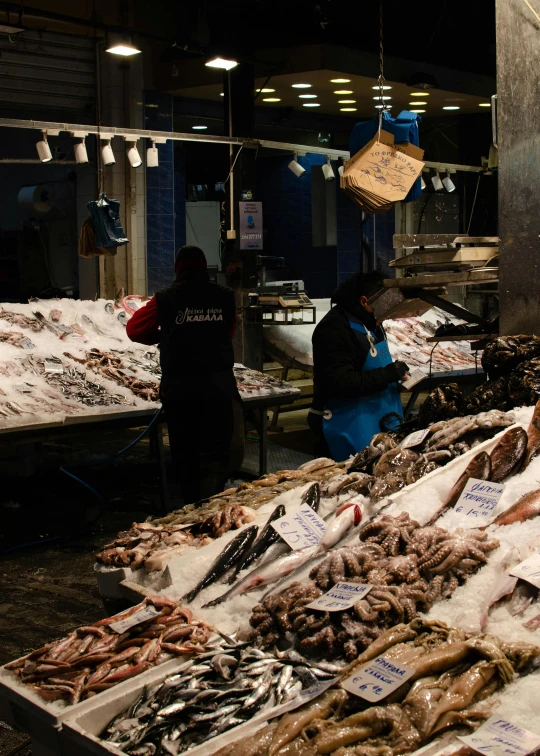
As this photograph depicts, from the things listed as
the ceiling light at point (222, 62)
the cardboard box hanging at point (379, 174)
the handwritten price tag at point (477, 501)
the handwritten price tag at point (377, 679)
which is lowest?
the handwritten price tag at point (377, 679)

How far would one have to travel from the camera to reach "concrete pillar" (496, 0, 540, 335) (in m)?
4.29

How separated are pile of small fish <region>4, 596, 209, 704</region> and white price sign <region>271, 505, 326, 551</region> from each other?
1.50 ft

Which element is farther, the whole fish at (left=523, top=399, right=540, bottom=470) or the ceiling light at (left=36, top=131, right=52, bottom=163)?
the ceiling light at (left=36, top=131, right=52, bottom=163)

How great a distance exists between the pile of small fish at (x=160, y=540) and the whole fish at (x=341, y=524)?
50cm

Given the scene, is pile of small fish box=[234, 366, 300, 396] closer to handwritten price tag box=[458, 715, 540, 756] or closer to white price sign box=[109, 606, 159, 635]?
white price sign box=[109, 606, 159, 635]

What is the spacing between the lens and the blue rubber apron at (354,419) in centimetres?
575

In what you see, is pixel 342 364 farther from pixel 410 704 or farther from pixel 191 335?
pixel 410 704

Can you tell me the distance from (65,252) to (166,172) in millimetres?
1711

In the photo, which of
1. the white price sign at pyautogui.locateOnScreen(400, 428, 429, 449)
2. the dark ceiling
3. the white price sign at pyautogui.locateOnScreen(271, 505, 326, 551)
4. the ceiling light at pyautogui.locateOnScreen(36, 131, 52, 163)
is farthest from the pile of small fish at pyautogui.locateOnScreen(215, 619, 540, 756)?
the dark ceiling

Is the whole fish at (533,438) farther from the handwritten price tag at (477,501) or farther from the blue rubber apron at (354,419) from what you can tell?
the blue rubber apron at (354,419)

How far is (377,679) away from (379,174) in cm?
338

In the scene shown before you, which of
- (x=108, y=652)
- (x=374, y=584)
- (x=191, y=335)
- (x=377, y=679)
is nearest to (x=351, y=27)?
(x=191, y=335)

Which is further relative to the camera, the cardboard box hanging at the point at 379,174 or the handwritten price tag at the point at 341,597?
the cardboard box hanging at the point at 379,174

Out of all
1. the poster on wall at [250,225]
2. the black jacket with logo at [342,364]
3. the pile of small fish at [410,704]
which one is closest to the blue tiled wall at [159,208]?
the poster on wall at [250,225]
